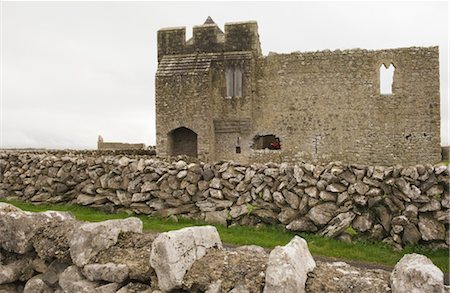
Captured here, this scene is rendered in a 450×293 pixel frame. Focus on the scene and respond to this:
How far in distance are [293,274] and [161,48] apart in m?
19.9

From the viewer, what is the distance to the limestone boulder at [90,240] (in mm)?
4742

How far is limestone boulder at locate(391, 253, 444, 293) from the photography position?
11.0ft

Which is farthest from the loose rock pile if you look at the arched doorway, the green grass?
the arched doorway

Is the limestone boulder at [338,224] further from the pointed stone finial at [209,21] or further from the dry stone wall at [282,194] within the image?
the pointed stone finial at [209,21]

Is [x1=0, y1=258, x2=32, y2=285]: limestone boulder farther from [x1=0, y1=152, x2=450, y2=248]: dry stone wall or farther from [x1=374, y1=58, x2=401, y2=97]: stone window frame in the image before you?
[x1=374, y1=58, x2=401, y2=97]: stone window frame

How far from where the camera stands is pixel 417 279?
3.43 meters

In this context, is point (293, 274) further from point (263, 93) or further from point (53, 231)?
point (263, 93)

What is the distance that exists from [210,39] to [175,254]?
18.5 m

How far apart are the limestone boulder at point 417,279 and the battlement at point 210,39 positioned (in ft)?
60.4

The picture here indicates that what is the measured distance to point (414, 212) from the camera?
23.2 ft

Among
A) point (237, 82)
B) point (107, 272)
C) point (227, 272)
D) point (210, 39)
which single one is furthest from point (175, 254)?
point (210, 39)

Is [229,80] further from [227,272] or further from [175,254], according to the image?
[227,272]

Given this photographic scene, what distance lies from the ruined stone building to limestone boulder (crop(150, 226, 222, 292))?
15.8 m

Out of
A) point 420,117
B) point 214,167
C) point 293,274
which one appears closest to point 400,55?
point 420,117
